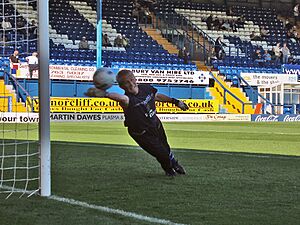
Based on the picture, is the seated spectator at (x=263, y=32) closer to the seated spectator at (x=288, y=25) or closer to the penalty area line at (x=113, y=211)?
the seated spectator at (x=288, y=25)

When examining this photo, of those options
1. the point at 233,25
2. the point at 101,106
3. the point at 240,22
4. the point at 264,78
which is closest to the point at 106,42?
the point at 101,106

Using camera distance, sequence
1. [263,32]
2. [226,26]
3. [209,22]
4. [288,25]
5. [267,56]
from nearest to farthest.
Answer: [267,56] → [209,22] → [226,26] → [263,32] → [288,25]

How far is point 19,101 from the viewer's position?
88.7 ft

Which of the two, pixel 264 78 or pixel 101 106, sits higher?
pixel 264 78

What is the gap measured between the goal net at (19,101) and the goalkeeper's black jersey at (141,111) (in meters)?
1.21

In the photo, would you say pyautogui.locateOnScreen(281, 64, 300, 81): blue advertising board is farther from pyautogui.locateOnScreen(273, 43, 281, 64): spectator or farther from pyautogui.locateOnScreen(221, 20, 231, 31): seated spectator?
pyautogui.locateOnScreen(221, 20, 231, 31): seated spectator

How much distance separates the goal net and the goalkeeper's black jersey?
121 cm

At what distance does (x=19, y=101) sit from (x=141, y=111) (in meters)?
20.0

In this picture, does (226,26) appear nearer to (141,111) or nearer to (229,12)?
(229,12)

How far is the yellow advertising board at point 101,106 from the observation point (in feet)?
97.0

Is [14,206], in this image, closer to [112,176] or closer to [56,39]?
[112,176]

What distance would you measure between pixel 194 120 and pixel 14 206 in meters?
26.0

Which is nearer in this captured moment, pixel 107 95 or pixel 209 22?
pixel 107 95

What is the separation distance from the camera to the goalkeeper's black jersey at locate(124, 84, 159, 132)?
7.75 metres
